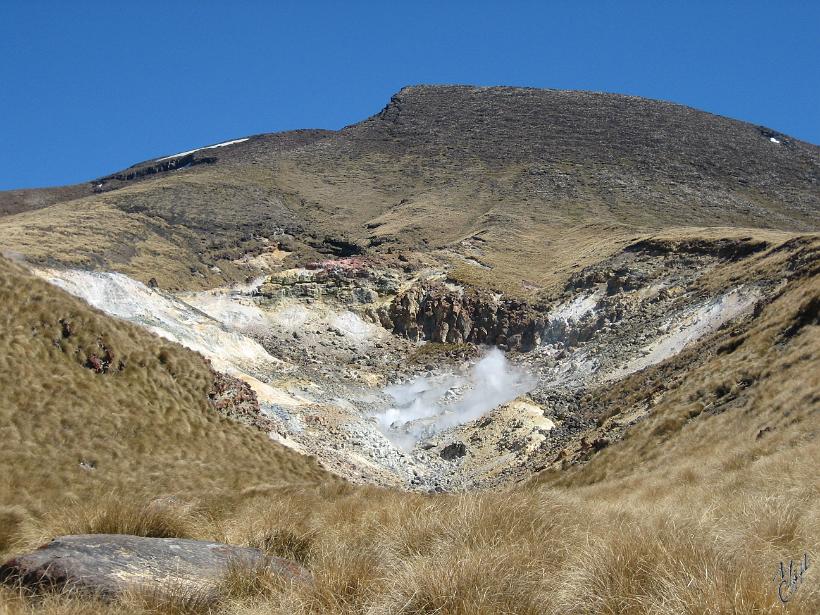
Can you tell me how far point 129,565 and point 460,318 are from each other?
127ft

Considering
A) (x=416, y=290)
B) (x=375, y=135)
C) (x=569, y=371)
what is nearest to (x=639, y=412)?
(x=569, y=371)

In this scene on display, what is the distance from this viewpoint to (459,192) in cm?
8244

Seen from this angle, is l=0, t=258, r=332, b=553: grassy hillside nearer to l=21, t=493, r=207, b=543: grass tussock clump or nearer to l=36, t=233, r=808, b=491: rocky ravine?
Answer: l=36, t=233, r=808, b=491: rocky ravine

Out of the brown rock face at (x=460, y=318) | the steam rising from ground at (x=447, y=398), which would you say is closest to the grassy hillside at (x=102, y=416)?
the steam rising from ground at (x=447, y=398)

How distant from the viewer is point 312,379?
30.6m

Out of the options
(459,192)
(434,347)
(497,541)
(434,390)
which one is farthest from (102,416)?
(459,192)

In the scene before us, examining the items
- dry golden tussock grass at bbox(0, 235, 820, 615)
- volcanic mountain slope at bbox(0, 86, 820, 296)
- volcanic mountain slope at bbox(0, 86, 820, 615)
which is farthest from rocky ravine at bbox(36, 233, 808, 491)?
dry golden tussock grass at bbox(0, 235, 820, 615)

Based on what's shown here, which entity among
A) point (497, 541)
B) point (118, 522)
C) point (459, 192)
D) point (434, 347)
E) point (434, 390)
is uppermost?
point (459, 192)

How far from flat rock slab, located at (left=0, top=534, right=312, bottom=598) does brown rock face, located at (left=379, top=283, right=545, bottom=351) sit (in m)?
36.7

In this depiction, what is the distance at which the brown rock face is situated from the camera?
41906mm

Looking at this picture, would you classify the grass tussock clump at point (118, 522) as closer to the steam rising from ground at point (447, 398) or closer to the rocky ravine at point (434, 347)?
the rocky ravine at point (434, 347)

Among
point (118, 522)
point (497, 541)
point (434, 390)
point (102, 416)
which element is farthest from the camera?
point (434, 390)

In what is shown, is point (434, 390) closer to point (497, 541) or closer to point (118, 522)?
point (118, 522)

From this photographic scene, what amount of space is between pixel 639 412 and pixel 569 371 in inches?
478
